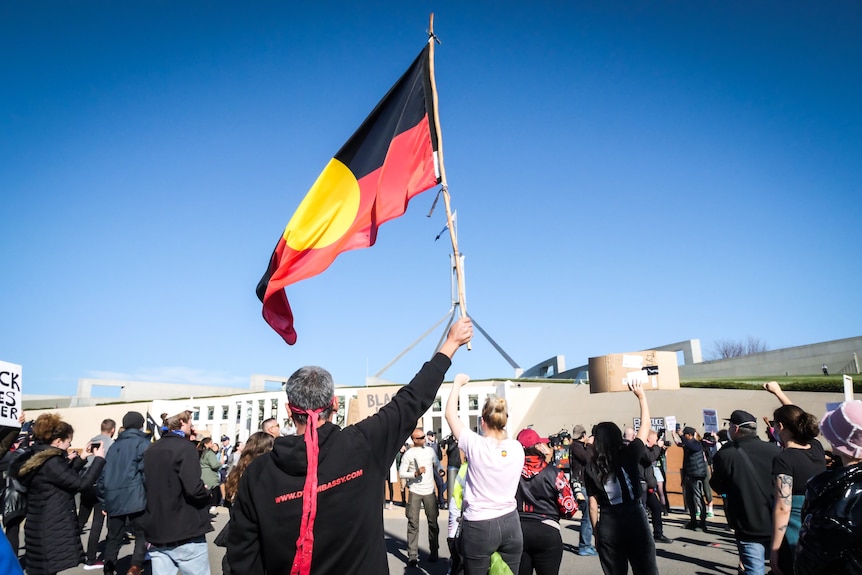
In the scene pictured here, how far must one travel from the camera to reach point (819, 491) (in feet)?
7.66

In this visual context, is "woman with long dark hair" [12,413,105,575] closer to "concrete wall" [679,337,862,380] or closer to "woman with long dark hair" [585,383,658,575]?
"woman with long dark hair" [585,383,658,575]

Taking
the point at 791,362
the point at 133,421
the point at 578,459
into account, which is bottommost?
the point at 578,459

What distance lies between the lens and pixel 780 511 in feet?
12.8

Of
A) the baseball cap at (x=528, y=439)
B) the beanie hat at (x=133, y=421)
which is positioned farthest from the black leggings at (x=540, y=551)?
the beanie hat at (x=133, y=421)

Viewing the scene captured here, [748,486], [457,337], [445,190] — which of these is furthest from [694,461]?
[457,337]

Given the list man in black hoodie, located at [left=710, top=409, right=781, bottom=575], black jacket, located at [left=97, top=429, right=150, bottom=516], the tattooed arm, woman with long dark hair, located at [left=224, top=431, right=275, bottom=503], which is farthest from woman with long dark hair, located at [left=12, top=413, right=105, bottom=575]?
man in black hoodie, located at [left=710, top=409, right=781, bottom=575]

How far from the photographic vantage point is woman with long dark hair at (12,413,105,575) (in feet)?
18.1

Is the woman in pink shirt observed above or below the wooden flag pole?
below

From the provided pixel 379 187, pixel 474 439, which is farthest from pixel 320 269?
pixel 474 439

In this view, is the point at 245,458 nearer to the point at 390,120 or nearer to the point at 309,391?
the point at 309,391

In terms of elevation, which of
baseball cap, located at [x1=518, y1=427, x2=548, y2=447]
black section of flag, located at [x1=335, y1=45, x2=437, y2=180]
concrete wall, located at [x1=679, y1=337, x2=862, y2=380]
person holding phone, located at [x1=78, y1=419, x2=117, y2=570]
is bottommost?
person holding phone, located at [x1=78, y1=419, x2=117, y2=570]

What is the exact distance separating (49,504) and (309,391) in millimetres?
4859

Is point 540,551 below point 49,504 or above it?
below

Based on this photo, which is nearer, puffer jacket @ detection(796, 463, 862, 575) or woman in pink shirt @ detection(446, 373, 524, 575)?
puffer jacket @ detection(796, 463, 862, 575)
